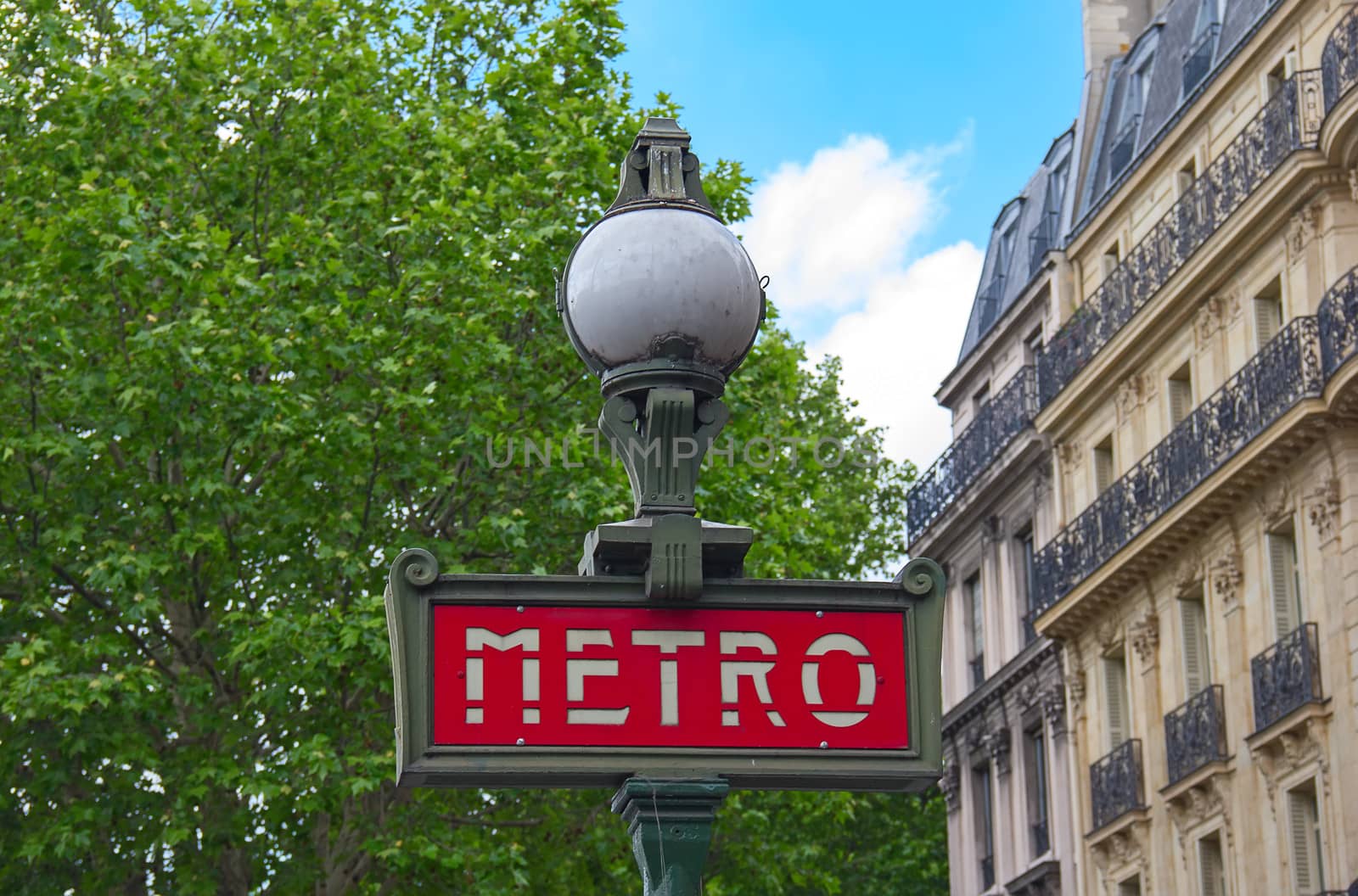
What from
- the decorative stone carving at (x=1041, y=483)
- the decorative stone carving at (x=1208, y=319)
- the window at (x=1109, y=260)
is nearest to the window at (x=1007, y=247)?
the decorative stone carving at (x=1041, y=483)

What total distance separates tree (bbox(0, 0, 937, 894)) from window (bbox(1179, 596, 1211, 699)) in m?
8.25

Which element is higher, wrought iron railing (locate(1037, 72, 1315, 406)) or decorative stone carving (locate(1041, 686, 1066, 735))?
wrought iron railing (locate(1037, 72, 1315, 406))

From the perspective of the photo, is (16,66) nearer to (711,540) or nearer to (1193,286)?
(1193,286)

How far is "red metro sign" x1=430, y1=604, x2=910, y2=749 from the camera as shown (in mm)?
4395

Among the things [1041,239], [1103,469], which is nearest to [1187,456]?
[1103,469]

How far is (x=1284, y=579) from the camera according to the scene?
94.1 feet

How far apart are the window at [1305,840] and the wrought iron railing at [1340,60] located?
7.74 m

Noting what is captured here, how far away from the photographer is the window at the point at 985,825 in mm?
39781

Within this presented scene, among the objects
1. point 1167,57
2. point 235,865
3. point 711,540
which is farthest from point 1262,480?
point 711,540

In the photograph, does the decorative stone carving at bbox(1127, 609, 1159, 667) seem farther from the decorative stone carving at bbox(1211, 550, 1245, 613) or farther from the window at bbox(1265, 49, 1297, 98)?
the window at bbox(1265, 49, 1297, 98)

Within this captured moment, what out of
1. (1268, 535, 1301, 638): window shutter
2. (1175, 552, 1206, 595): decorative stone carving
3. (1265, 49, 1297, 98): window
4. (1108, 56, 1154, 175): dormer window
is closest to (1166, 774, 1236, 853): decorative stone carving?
(1268, 535, 1301, 638): window shutter

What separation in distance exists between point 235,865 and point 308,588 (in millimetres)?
2532

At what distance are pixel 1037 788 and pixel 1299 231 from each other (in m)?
12.3

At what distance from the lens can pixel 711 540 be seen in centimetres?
439
